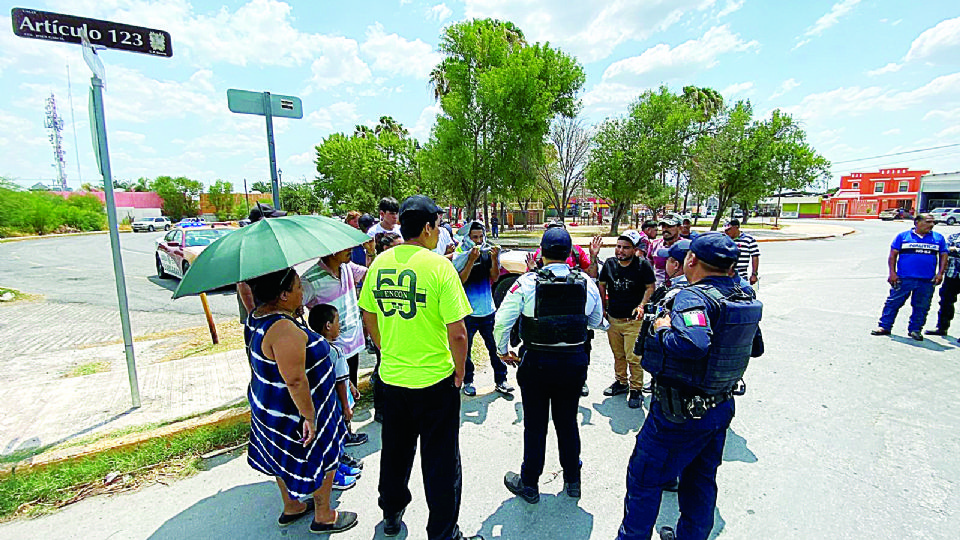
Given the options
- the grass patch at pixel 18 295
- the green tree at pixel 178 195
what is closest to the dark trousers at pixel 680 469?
the grass patch at pixel 18 295

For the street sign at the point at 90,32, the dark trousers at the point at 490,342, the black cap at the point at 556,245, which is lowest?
the dark trousers at the point at 490,342

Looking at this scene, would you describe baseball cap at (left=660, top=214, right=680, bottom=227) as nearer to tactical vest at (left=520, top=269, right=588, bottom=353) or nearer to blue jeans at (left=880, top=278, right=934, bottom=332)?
tactical vest at (left=520, top=269, right=588, bottom=353)

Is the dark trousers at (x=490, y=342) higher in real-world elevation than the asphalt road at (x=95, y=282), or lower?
higher

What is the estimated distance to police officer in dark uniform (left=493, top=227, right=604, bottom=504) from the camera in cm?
255

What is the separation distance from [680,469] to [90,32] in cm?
513

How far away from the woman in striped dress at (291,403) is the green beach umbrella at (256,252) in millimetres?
116

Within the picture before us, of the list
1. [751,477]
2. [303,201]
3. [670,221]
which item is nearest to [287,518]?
[751,477]

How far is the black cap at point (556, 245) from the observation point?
269cm

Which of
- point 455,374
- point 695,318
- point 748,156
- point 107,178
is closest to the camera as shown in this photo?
point 695,318

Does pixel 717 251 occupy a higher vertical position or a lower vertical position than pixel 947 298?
higher

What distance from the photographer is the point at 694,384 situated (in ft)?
6.72

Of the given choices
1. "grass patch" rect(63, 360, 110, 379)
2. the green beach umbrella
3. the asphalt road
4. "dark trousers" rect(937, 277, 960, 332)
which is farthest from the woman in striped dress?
"dark trousers" rect(937, 277, 960, 332)

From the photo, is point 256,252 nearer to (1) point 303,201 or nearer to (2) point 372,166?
(2) point 372,166

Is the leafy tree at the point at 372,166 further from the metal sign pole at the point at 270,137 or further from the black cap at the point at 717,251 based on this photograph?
the black cap at the point at 717,251
